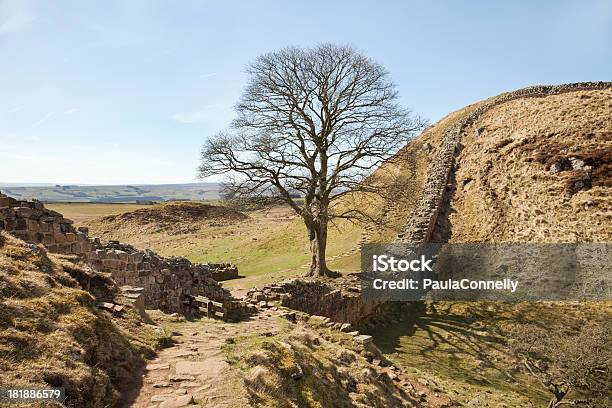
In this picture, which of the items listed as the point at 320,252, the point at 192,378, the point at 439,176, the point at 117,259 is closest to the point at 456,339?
the point at 320,252

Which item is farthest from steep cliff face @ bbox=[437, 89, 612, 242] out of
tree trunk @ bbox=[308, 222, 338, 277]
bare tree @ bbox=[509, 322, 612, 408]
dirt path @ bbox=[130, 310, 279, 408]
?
dirt path @ bbox=[130, 310, 279, 408]

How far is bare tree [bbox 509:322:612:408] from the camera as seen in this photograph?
1218 centimetres

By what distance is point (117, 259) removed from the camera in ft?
42.7

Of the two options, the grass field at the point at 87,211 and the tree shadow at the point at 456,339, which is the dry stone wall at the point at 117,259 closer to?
the tree shadow at the point at 456,339

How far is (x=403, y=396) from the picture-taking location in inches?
427

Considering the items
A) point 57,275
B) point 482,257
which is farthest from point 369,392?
point 482,257

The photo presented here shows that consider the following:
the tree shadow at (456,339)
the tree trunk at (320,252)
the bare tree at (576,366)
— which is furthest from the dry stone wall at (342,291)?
the bare tree at (576,366)

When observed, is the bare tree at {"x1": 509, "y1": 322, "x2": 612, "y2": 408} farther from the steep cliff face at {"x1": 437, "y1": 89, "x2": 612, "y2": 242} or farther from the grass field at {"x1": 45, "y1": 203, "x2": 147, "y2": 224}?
the grass field at {"x1": 45, "y1": 203, "x2": 147, "y2": 224}

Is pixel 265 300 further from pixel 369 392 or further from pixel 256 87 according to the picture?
pixel 256 87

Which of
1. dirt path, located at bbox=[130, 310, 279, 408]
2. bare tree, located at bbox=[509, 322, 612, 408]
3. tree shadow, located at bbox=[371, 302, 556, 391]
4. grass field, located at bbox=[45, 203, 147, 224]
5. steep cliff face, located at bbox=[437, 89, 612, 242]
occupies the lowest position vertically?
tree shadow, located at bbox=[371, 302, 556, 391]

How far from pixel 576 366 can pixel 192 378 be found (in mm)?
11688

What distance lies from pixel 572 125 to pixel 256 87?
27701 millimetres

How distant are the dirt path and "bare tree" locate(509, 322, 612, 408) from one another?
10.5 metres

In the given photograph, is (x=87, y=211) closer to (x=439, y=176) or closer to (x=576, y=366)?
(x=439, y=176)
